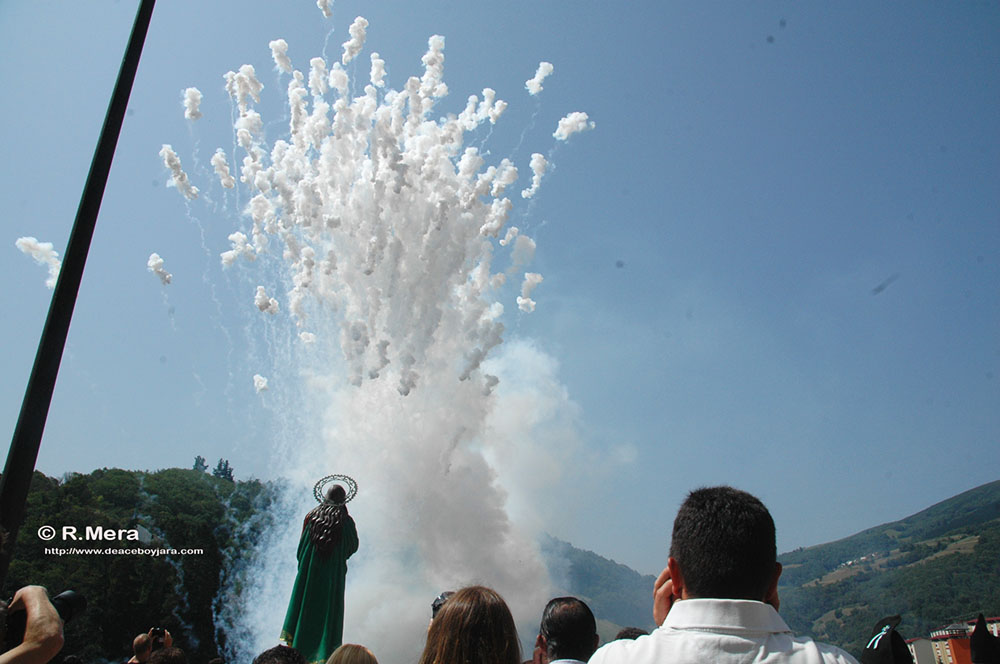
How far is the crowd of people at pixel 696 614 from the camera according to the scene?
155 cm

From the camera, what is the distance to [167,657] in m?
4.40

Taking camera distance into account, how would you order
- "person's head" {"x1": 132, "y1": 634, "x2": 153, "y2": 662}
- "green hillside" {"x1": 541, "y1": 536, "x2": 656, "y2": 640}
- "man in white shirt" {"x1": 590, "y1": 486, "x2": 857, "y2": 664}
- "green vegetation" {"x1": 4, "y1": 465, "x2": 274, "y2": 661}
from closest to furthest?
"man in white shirt" {"x1": 590, "y1": 486, "x2": 857, "y2": 664}, "person's head" {"x1": 132, "y1": 634, "x2": 153, "y2": 662}, "green vegetation" {"x1": 4, "y1": 465, "x2": 274, "y2": 661}, "green hillside" {"x1": 541, "y1": 536, "x2": 656, "y2": 640}

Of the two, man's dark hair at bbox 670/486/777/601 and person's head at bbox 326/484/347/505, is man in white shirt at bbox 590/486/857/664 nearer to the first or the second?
man's dark hair at bbox 670/486/777/601

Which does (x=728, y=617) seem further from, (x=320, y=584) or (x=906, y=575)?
(x=906, y=575)

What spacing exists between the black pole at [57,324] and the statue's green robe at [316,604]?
10.8 ft

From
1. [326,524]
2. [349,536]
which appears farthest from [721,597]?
[349,536]

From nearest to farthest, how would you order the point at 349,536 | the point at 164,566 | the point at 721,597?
the point at 721,597 → the point at 349,536 → the point at 164,566

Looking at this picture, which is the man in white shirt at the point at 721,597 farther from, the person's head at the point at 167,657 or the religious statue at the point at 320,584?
the religious statue at the point at 320,584

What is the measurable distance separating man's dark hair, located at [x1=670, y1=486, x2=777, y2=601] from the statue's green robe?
551 centimetres

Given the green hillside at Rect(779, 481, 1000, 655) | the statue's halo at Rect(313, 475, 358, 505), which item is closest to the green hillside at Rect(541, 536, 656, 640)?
the green hillside at Rect(779, 481, 1000, 655)

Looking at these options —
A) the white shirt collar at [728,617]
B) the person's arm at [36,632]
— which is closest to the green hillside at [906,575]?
the white shirt collar at [728,617]

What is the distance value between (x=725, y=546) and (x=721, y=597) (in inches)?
5.4

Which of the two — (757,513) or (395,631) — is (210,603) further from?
(757,513)

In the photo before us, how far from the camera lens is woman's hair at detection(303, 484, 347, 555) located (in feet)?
22.0
